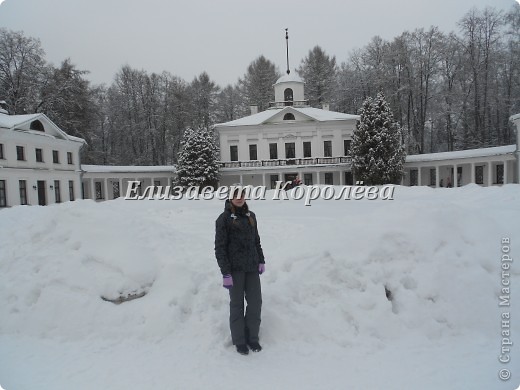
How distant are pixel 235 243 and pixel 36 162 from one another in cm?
2815

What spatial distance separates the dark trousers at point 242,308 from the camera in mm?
4461

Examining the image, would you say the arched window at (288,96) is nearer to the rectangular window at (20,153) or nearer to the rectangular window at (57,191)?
the rectangular window at (57,191)

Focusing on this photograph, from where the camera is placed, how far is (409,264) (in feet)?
18.6

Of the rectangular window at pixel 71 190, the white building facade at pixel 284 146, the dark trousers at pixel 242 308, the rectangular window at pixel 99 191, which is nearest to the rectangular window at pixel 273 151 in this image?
the white building facade at pixel 284 146

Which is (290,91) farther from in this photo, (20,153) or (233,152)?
(20,153)

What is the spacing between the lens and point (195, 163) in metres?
35.5

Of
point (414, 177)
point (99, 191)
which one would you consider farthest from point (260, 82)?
point (99, 191)

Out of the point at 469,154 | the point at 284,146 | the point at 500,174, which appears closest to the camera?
the point at 469,154

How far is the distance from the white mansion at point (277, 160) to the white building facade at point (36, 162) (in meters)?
0.08

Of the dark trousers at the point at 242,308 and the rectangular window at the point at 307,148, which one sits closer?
the dark trousers at the point at 242,308

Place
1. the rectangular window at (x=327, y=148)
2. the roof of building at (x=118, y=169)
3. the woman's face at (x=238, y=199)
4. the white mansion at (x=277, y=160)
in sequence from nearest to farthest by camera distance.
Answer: the woman's face at (x=238, y=199), the white mansion at (x=277, y=160), the roof of building at (x=118, y=169), the rectangular window at (x=327, y=148)

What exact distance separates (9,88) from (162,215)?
3018cm

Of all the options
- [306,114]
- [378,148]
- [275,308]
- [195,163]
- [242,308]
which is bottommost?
[275,308]

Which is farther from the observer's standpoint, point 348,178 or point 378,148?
point 348,178
